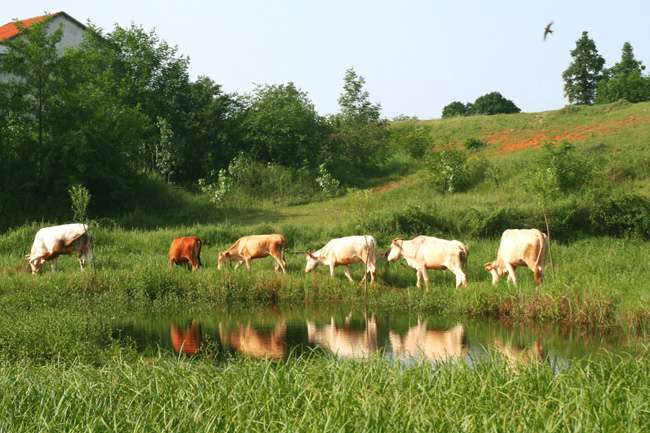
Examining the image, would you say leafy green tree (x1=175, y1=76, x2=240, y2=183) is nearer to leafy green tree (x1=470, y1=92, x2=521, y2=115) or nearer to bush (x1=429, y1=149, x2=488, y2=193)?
bush (x1=429, y1=149, x2=488, y2=193)

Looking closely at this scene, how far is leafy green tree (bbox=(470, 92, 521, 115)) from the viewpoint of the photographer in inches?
3024

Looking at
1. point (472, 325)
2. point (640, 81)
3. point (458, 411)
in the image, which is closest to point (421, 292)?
point (472, 325)

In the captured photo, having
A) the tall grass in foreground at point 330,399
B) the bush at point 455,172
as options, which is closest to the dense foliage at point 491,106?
the bush at point 455,172

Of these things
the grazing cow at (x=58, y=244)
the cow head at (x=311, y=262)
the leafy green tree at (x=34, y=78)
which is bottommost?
the cow head at (x=311, y=262)

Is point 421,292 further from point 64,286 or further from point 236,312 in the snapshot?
point 64,286

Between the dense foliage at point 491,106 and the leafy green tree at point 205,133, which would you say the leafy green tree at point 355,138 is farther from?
the dense foliage at point 491,106

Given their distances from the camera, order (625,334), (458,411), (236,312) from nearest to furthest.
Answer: (458,411), (625,334), (236,312)

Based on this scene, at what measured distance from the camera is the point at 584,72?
62.4m

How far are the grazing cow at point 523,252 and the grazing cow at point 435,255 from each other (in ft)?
2.55

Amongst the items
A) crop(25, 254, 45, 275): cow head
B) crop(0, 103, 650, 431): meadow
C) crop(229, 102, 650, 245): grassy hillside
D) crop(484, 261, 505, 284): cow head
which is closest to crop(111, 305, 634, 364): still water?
crop(0, 103, 650, 431): meadow

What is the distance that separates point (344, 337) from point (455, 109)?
7301 cm

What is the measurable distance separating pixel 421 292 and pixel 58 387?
10.2 meters

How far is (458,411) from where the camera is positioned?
6.57 meters

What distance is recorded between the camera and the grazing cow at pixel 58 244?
63.2 ft
